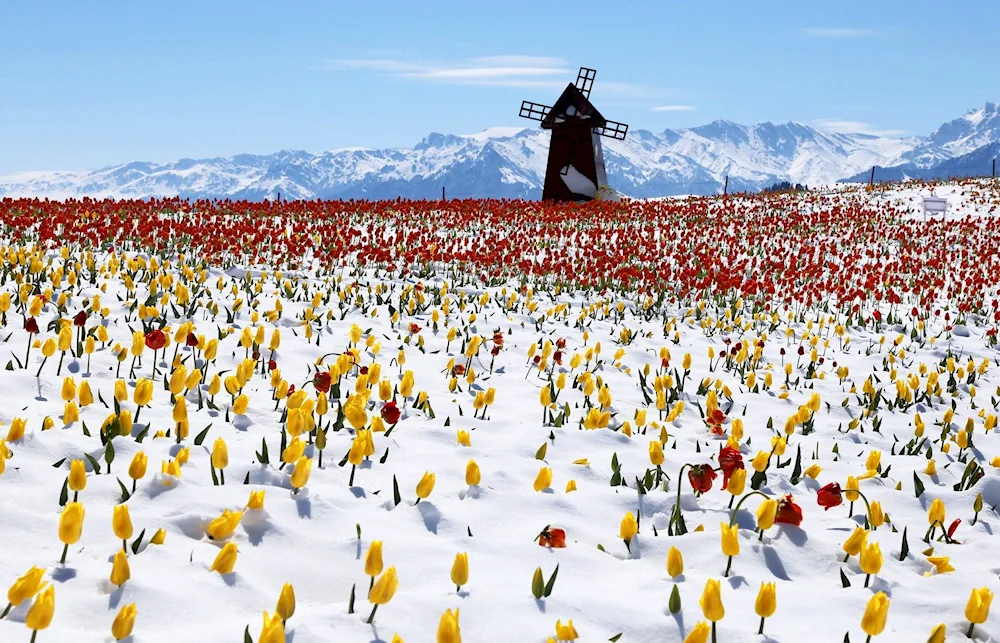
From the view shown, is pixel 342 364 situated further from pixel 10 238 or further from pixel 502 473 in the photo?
pixel 10 238

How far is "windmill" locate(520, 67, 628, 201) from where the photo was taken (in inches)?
1490

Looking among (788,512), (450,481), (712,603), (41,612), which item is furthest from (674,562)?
(41,612)

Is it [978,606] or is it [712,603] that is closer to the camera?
[712,603]

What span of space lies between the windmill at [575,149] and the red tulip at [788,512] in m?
34.1

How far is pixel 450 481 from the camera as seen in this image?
4.70 meters

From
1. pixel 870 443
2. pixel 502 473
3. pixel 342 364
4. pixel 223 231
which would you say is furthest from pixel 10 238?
pixel 870 443

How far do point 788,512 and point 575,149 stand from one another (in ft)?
115

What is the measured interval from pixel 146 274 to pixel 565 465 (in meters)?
8.01

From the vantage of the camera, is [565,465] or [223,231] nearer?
[565,465]

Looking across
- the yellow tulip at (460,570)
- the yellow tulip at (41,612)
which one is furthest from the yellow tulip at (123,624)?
the yellow tulip at (460,570)

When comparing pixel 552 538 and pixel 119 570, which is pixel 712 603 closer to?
pixel 552 538

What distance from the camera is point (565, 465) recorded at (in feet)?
17.4

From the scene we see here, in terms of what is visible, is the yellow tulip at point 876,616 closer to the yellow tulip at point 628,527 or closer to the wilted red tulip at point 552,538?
→ the yellow tulip at point 628,527

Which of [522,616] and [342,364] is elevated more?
[342,364]
